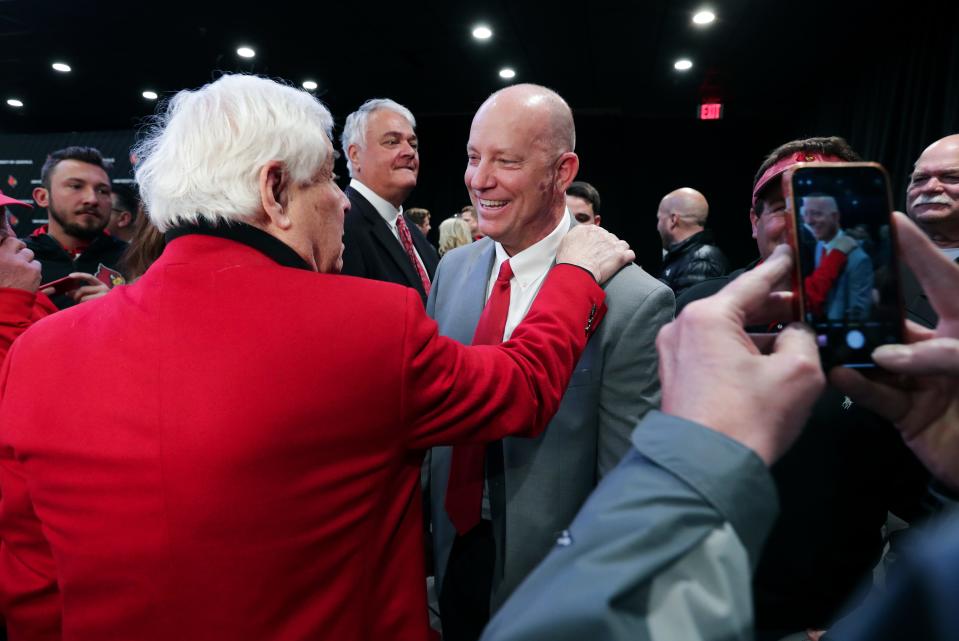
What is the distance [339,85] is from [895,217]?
27.8 feet

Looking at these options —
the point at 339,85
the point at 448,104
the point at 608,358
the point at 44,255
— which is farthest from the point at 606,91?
the point at 608,358

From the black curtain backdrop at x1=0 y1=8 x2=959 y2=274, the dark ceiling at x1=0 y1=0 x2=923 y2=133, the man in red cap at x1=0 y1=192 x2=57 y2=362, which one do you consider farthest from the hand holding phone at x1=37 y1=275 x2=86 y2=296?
the black curtain backdrop at x1=0 y1=8 x2=959 y2=274

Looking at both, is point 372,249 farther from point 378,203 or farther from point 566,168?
point 566,168

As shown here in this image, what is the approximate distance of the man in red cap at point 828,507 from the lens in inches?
45.9

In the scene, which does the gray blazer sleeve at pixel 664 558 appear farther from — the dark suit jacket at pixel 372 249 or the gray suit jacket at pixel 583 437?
the dark suit jacket at pixel 372 249

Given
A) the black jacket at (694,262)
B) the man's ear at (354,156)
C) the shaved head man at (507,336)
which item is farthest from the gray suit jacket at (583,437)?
the black jacket at (694,262)

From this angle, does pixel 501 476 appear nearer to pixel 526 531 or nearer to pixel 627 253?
pixel 526 531

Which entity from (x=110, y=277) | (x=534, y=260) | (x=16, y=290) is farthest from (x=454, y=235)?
(x=16, y=290)

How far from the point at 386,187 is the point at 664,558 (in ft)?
10.4

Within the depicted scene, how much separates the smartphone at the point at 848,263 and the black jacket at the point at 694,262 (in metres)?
3.96

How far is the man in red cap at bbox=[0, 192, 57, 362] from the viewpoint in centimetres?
154

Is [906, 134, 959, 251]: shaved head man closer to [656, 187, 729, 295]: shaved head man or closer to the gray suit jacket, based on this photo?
the gray suit jacket

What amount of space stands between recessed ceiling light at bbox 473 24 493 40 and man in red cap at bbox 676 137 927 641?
5.81 m

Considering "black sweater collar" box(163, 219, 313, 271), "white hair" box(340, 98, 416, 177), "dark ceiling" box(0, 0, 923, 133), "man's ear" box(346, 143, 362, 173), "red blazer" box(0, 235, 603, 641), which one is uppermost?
"dark ceiling" box(0, 0, 923, 133)
